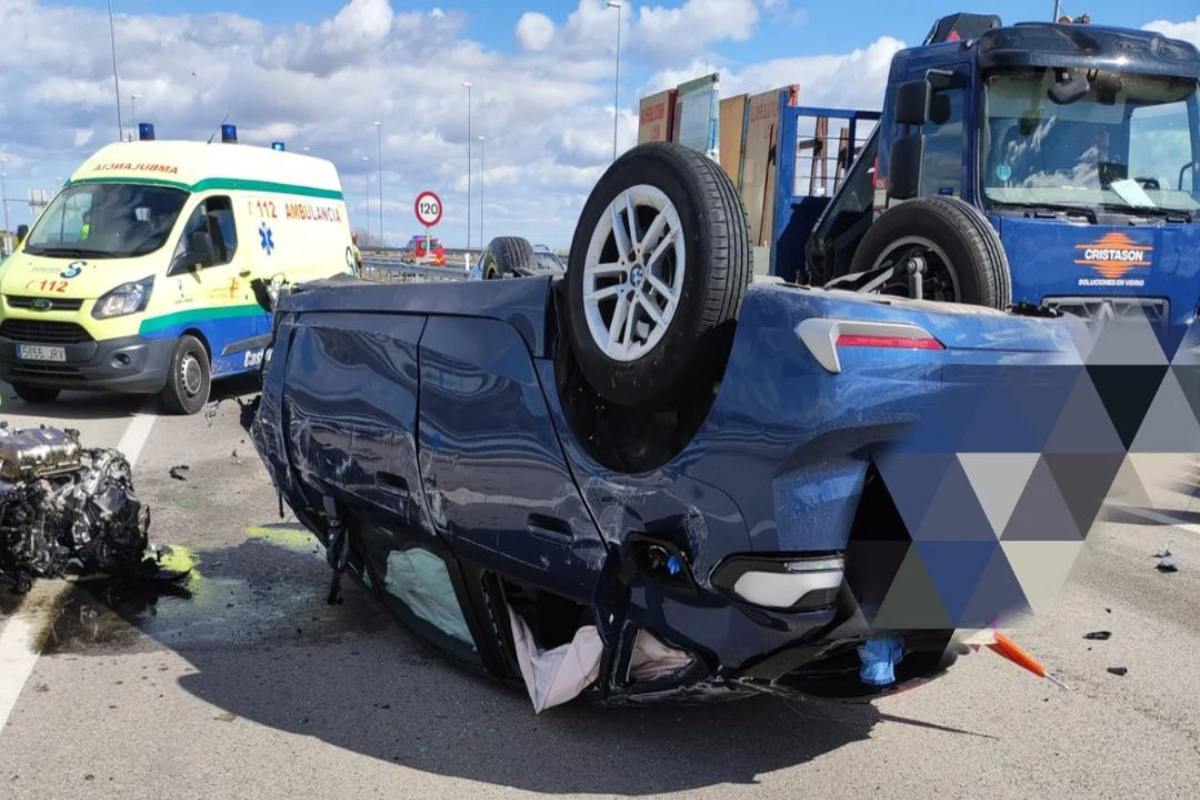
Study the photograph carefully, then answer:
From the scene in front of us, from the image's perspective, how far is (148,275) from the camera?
1048 cm

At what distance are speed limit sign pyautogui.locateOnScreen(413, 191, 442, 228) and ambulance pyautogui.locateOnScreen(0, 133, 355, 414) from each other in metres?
11.1

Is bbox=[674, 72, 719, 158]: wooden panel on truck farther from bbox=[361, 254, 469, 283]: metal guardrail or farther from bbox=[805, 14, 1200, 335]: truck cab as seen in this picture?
bbox=[805, 14, 1200, 335]: truck cab

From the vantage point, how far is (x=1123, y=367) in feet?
9.77

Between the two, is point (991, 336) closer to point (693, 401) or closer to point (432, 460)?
point (693, 401)

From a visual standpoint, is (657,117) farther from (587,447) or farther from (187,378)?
(587,447)

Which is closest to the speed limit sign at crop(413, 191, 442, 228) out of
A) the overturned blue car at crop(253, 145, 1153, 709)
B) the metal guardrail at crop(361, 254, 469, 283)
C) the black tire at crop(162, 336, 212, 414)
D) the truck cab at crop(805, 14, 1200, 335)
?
the metal guardrail at crop(361, 254, 469, 283)

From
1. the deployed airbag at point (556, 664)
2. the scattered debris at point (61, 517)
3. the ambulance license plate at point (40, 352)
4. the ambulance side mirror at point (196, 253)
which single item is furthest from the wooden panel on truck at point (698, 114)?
the deployed airbag at point (556, 664)

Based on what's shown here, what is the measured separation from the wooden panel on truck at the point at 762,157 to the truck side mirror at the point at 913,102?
215cm

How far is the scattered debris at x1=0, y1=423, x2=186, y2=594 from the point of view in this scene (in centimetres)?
497

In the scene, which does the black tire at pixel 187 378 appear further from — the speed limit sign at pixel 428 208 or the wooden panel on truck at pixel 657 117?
the speed limit sign at pixel 428 208

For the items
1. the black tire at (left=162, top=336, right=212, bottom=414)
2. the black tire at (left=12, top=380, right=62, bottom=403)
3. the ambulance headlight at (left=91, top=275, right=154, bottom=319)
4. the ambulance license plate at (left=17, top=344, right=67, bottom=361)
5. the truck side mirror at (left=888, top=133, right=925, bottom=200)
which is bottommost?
the black tire at (left=12, top=380, right=62, bottom=403)

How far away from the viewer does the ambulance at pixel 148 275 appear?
33.8ft

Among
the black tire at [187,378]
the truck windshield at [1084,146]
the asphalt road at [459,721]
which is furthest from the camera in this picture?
the black tire at [187,378]

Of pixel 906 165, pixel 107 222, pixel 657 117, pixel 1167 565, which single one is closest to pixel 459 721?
pixel 1167 565
